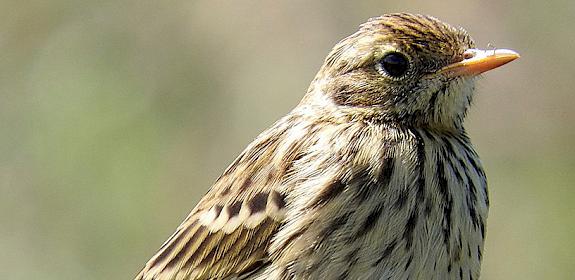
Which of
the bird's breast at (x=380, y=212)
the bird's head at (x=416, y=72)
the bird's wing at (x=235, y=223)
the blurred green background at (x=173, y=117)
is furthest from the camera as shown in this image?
the blurred green background at (x=173, y=117)

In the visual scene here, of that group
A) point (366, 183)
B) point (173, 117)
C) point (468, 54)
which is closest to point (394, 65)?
point (468, 54)

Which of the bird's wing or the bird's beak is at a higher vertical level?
the bird's wing

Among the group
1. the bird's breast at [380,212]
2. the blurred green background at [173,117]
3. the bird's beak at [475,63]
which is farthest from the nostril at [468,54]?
the blurred green background at [173,117]

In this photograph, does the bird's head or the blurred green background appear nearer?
the bird's head

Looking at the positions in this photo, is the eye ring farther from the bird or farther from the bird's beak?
the bird's beak

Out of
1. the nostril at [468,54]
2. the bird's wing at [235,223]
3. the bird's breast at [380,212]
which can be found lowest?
the bird's breast at [380,212]

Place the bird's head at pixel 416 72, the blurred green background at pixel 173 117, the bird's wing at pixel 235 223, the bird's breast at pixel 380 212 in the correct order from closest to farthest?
the bird's breast at pixel 380 212 → the bird's wing at pixel 235 223 → the bird's head at pixel 416 72 → the blurred green background at pixel 173 117

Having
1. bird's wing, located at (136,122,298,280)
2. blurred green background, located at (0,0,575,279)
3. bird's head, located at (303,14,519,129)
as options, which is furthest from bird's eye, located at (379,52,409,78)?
blurred green background, located at (0,0,575,279)

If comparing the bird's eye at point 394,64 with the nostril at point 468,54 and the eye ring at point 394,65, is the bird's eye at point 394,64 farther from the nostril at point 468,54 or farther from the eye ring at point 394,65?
the nostril at point 468,54
